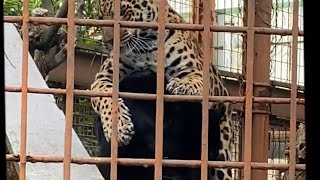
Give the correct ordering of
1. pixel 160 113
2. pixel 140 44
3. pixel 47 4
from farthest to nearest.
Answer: pixel 47 4 → pixel 140 44 → pixel 160 113

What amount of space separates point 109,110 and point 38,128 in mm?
474

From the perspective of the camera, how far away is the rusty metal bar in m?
2.72

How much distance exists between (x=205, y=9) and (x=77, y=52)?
6.86ft

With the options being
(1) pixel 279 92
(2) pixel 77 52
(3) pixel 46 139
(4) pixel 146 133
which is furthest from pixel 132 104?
(1) pixel 279 92

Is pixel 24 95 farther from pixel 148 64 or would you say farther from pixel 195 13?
pixel 195 13

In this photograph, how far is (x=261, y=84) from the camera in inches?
107

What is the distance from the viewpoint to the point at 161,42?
7.64 ft

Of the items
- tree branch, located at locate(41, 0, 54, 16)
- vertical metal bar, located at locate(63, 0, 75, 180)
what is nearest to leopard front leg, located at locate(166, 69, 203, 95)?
vertical metal bar, located at locate(63, 0, 75, 180)

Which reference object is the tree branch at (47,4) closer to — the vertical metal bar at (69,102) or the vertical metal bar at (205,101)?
the vertical metal bar at (69,102)

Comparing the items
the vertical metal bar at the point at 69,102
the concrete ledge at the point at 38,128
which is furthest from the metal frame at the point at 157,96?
the concrete ledge at the point at 38,128

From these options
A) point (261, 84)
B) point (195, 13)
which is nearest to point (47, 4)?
point (195, 13)

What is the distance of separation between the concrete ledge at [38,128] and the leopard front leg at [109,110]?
202 mm

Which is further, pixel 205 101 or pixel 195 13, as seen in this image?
pixel 195 13
